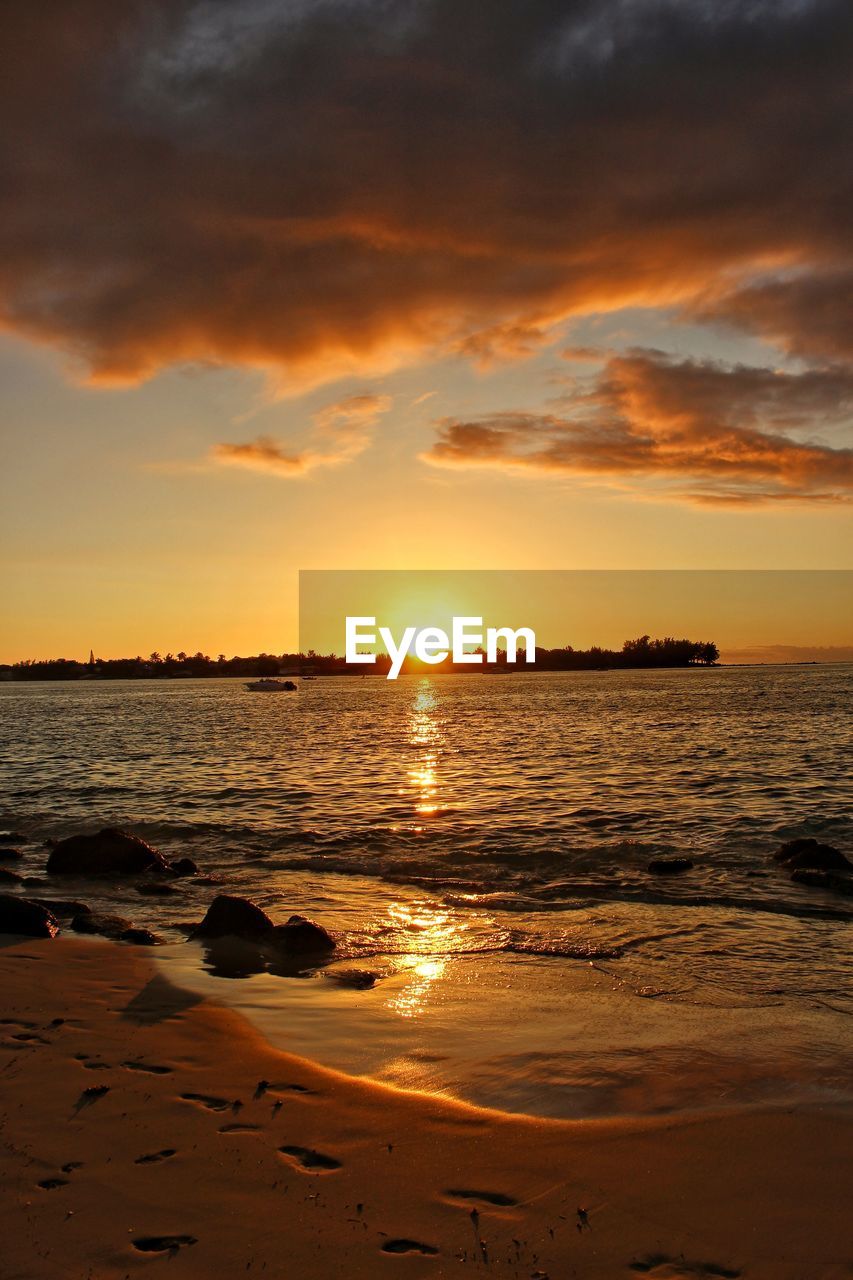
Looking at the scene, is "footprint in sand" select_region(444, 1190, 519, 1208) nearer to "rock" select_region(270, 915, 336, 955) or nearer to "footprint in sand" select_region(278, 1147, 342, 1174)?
"footprint in sand" select_region(278, 1147, 342, 1174)

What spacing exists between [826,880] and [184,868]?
12.4m

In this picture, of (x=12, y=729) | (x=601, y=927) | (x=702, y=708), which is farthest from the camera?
(x=702, y=708)

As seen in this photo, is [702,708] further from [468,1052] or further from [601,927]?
[468,1052]

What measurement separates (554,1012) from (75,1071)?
15.4 ft

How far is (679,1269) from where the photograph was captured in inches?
188

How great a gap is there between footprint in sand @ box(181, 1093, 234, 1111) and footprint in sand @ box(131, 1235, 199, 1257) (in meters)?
1.70

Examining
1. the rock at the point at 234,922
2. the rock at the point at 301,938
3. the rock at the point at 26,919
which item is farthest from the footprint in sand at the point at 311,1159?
the rock at the point at 26,919

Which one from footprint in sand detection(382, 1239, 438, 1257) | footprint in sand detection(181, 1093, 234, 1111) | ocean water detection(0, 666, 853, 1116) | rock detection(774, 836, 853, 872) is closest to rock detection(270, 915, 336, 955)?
ocean water detection(0, 666, 853, 1116)

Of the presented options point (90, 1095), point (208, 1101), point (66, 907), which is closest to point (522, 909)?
point (66, 907)

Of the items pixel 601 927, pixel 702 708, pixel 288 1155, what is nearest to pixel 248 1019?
pixel 288 1155

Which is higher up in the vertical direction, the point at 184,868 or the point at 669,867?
the point at 669,867

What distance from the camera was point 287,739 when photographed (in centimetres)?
5494

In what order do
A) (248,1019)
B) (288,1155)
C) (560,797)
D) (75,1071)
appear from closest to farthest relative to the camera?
(288,1155) → (75,1071) → (248,1019) → (560,797)

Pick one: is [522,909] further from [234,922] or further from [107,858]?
[107,858]
